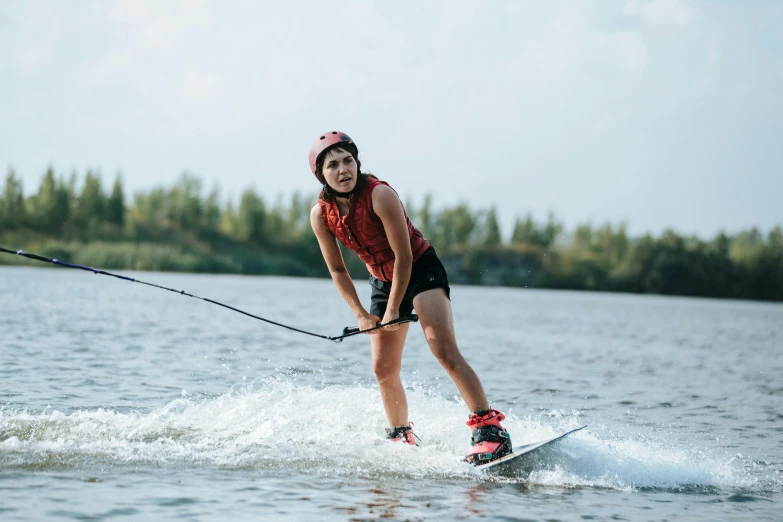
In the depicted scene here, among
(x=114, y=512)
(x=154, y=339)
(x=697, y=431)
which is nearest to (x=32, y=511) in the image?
(x=114, y=512)

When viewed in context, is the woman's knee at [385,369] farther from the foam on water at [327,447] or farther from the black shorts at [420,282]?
the foam on water at [327,447]

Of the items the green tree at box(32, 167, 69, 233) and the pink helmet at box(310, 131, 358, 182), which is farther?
the green tree at box(32, 167, 69, 233)

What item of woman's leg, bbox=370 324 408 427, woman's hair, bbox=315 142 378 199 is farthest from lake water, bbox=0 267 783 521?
woman's hair, bbox=315 142 378 199

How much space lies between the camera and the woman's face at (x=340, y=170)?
20.5 feet

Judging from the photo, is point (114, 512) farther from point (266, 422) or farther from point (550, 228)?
point (550, 228)

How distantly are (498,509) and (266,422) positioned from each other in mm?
2834

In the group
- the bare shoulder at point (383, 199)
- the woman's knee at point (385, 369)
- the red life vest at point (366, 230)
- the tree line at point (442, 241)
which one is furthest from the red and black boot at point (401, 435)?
the tree line at point (442, 241)

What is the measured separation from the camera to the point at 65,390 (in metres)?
9.33

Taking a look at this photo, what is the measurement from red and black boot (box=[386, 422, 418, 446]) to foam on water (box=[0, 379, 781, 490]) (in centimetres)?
10

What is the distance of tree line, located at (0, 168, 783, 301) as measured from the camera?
94812 mm

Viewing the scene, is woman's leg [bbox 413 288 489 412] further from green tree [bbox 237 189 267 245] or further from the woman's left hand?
green tree [bbox 237 189 267 245]

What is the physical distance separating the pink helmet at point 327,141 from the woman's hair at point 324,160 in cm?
2

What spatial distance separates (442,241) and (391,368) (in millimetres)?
114096

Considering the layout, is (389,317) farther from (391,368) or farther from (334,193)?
(334,193)
